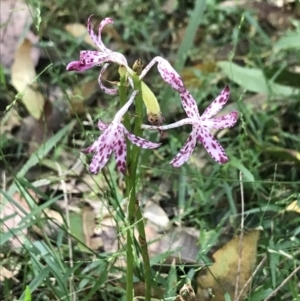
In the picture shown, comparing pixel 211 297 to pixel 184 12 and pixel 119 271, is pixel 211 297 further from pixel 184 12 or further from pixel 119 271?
pixel 184 12

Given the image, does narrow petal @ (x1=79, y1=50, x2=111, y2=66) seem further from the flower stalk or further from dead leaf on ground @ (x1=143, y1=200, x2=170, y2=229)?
dead leaf on ground @ (x1=143, y1=200, x2=170, y2=229)

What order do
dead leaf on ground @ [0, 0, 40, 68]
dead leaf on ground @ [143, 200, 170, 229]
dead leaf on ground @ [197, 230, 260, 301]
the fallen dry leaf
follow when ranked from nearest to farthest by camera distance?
dead leaf on ground @ [197, 230, 260, 301] < dead leaf on ground @ [143, 200, 170, 229] < the fallen dry leaf < dead leaf on ground @ [0, 0, 40, 68]

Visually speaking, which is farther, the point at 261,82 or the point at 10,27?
the point at 10,27

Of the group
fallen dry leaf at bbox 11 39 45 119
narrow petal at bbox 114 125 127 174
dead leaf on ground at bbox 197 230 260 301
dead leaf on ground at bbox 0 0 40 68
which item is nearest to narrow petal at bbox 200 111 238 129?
narrow petal at bbox 114 125 127 174

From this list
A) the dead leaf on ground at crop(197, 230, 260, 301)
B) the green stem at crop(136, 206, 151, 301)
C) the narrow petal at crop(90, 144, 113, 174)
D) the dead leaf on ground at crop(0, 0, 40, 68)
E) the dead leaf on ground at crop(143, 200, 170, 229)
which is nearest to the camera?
the narrow petal at crop(90, 144, 113, 174)

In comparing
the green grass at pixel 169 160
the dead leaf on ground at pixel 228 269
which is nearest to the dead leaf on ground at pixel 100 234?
the green grass at pixel 169 160

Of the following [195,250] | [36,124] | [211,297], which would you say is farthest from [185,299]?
[36,124]

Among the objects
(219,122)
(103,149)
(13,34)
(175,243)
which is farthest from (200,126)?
(13,34)

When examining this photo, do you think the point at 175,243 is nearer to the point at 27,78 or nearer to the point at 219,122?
the point at 219,122
